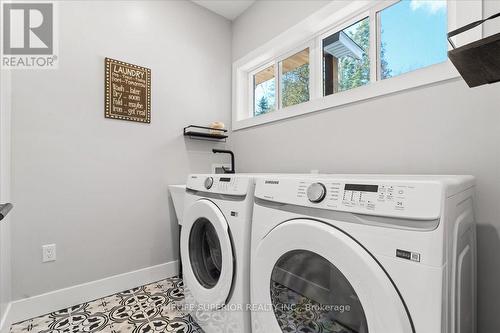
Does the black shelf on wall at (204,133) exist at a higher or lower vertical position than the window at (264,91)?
lower

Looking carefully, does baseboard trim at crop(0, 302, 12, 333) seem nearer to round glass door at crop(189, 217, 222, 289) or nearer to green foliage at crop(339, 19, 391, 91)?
round glass door at crop(189, 217, 222, 289)

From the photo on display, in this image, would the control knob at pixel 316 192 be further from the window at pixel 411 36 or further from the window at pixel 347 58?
the window at pixel 347 58

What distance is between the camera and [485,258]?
41.6 inches

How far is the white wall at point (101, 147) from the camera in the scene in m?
1.58

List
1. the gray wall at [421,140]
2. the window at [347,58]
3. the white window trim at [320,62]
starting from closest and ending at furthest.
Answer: the gray wall at [421,140] → the white window trim at [320,62] → the window at [347,58]

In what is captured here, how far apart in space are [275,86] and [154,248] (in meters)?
1.87

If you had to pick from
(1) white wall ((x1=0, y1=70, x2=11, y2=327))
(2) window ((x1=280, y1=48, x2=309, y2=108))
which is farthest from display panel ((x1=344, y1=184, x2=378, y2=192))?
(1) white wall ((x1=0, y1=70, x2=11, y2=327))

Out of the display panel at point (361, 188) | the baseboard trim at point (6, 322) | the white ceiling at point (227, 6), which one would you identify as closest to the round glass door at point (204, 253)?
the display panel at point (361, 188)

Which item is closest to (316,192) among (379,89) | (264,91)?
(379,89)

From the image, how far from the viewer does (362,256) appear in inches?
24.9

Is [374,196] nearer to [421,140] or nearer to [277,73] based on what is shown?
[421,140]

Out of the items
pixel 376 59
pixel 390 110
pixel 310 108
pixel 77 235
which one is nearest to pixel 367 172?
pixel 390 110

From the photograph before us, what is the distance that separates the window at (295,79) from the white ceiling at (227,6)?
72 cm

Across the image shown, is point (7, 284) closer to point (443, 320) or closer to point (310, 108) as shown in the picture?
point (443, 320)
